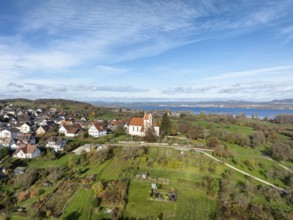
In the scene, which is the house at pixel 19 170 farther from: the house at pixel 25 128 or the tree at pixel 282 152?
the tree at pixel 282 152

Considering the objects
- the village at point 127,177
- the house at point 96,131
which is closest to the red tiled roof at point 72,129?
the house at point 96,131

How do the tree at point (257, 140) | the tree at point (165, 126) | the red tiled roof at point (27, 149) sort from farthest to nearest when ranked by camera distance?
the tree at point (165, 126)
the tree at point (257, 140)
the red tiled roof at point (27, 149)

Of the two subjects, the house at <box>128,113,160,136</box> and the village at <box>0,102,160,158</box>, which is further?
the house at <box>128,113,160,136</box>

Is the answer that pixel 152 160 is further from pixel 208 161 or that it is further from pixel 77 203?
pixel 77 203

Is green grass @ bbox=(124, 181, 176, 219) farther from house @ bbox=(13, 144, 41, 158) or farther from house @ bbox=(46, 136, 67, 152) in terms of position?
house @ bbox=(13, 144, 41, 158)

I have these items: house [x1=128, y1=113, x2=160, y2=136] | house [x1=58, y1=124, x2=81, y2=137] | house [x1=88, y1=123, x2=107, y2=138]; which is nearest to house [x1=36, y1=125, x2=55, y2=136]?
house [x1=58, y1=124, x2=81, y2=137]

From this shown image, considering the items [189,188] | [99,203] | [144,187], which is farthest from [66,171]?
[189,188]

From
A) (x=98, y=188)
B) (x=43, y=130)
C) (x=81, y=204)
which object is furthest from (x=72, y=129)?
(x=81, y=204)

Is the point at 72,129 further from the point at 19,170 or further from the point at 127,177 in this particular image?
the point at 127,177
